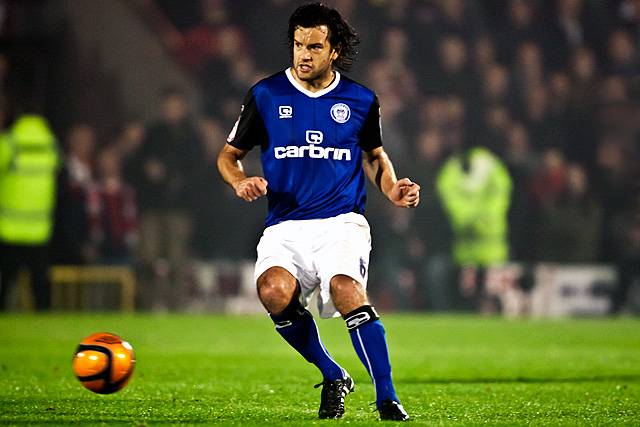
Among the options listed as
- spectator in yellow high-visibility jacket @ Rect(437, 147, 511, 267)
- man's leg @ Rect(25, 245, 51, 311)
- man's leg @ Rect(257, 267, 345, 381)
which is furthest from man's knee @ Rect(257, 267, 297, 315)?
spectator in yellow high-visibility jacket @ Rect(437, 147, 511, 267)

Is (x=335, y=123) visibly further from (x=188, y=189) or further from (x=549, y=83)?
(x=549, y=83)

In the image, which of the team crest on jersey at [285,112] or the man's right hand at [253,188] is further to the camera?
the team crest on jersey at [285,112]

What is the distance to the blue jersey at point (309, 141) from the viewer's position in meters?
6.22

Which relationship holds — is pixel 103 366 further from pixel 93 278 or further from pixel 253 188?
pixel 93 278

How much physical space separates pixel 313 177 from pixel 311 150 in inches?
5.5

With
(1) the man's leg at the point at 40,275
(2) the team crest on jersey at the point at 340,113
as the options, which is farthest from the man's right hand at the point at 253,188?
(1) the man's leg at the point at 40,275

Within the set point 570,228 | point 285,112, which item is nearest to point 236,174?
point 285,112

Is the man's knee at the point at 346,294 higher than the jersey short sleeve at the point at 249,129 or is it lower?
lower

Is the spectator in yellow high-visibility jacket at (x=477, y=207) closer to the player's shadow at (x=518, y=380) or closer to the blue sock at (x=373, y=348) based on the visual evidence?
the player's shadow at (x=518, y=380)

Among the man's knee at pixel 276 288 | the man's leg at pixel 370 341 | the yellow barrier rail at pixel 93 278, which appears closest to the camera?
the man's leg at pixel 370 341

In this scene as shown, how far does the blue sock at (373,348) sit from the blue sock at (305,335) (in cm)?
44

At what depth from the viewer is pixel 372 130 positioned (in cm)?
645

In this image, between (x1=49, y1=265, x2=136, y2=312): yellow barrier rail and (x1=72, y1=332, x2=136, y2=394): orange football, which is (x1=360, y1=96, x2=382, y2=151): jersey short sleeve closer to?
(x1=72, y1=332, x2=136, y2=394): orange football

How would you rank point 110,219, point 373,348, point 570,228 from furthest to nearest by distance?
point 570,228
point 110,219
point 373,348
